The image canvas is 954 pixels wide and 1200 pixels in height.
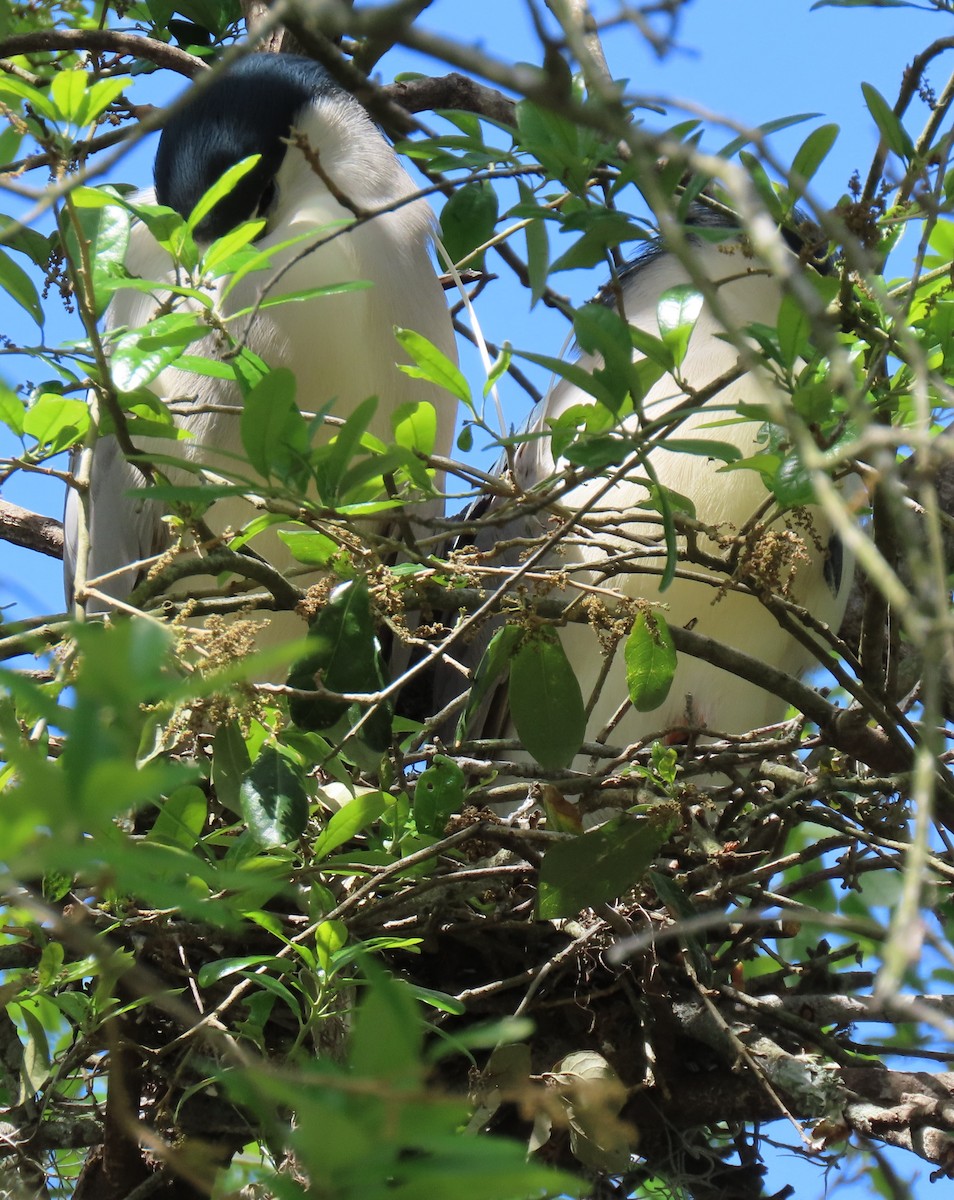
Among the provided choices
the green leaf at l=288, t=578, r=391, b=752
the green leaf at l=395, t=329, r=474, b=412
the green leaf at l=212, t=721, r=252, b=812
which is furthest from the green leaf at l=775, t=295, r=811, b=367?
the green leaf at l=212, t=721, r=252, b=812

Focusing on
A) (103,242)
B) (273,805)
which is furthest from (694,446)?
(103,242)

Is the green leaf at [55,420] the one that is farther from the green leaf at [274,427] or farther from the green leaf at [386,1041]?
the green leaf at [386,1041]

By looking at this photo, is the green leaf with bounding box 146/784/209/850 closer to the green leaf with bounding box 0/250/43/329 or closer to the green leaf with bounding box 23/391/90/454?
the green leaf with bounding box 23/391/90/454

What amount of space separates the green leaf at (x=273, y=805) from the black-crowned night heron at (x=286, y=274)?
106 cm

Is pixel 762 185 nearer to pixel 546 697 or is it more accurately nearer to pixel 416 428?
pixel 416 428

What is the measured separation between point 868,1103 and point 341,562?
93 centimetres

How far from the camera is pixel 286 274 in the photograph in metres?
2.42

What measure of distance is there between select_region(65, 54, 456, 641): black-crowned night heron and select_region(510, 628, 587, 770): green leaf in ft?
3.51

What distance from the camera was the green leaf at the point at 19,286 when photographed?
1.31 metres

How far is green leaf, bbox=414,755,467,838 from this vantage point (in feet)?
5.28

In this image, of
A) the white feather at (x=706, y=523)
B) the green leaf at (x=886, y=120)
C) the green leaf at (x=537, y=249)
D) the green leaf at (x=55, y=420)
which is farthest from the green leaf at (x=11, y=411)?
the white feather at (x=706, y=523)

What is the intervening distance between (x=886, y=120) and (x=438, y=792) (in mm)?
863

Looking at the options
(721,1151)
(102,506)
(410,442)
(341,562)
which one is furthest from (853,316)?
(102,506)

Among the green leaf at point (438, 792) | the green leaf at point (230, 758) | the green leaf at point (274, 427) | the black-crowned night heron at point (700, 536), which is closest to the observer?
the green leaf at point (274, 427)
